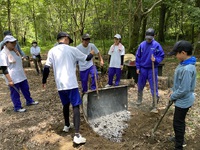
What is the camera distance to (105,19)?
17828 millimetres

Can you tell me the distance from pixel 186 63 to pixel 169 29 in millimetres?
29014

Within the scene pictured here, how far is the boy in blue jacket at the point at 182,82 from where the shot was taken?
9.52 feet

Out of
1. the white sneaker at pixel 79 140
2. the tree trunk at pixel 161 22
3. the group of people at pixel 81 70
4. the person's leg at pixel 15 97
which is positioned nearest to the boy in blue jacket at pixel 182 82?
the group of people at pixel 81 70

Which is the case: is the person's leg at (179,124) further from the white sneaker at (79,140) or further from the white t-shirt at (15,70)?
the white t-shirt at (15,70)

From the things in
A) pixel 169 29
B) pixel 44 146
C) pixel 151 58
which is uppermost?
pixel 169 29

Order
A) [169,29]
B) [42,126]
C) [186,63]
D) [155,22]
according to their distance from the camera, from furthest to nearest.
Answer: [169,29] < [155,22] < [42,126] < [186,63]

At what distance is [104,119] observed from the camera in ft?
14.6

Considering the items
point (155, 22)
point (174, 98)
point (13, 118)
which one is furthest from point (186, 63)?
point (155, 22)

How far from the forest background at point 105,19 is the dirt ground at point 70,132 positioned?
529cm

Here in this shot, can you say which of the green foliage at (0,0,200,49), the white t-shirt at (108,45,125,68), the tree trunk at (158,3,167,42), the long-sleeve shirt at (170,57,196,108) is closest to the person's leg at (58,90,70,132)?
the long-sleeve shirt at (170,57,196,108)

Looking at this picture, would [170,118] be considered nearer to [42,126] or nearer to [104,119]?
[104,119]

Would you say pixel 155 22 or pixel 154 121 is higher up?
pixel 155 22

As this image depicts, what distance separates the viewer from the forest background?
1049 cm

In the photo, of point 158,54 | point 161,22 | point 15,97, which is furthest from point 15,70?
point 161,22
